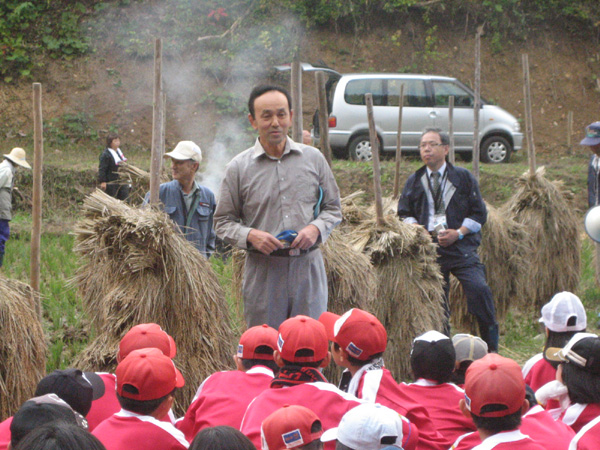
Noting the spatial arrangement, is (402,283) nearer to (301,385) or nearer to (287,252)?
(287,252)

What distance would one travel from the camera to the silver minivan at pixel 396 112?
1379 centimetres

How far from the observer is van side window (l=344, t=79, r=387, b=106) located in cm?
1384

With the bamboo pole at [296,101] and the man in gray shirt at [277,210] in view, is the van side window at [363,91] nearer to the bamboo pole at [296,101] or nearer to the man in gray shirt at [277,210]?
the bamboo pole at [296,101]

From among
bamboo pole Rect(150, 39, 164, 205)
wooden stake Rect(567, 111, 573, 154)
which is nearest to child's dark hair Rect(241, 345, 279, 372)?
bamboo pole Rect(150, 39, 164, 205)

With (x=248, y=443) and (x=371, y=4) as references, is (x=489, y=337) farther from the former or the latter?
(x=371, y=4)

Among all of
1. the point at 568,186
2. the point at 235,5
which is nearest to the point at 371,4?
the point at 235,5

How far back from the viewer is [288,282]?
373cm

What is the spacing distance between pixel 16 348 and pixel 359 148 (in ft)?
35.3

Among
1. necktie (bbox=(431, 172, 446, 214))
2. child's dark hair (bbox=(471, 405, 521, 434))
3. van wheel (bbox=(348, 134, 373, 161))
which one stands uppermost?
van wheel (bbox=(348, 134, 373, 161))

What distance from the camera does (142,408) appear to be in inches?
102

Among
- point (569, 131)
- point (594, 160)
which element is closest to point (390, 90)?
point (569, 131)

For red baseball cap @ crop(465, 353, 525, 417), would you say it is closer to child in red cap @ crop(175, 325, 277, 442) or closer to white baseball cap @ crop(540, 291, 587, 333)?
child in red cap @ crop(175, 325, 277, 442)

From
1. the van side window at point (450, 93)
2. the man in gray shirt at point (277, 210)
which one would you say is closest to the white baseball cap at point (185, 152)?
the man in gray shirt at point (277, 210)

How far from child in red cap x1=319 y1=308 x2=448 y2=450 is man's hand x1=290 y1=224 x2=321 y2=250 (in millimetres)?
522
